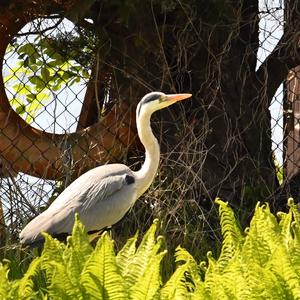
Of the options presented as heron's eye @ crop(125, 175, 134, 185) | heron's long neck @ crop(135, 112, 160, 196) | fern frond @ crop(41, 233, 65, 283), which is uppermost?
heron's long neck @ crop(135, 112, 160, 196)

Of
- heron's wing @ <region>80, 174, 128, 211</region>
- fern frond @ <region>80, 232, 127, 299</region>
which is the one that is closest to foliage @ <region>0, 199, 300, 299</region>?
fern frond @ <region>80, 232, 127, 299</region>

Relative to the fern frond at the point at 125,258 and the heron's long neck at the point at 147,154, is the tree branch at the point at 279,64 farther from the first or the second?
the fern frond at the point at 125,258

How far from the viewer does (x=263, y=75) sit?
22.2ft

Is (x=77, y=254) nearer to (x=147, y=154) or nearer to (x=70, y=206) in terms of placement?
(x=70, y=206)

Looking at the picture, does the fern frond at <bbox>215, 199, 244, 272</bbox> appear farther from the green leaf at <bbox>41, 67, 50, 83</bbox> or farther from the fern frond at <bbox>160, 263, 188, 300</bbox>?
the green leaf at <bbox>41, 67, 50, 83</bbox>

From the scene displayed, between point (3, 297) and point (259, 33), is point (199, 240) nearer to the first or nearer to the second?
point (259, 33)

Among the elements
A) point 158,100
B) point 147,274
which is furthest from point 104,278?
point 158,100

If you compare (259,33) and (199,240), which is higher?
(259,33)

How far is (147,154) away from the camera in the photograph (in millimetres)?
6230

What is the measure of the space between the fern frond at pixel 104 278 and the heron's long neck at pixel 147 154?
3448 mm

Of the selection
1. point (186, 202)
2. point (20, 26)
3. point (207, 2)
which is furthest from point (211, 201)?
point (20, 26)

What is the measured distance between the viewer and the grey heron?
19.2ft

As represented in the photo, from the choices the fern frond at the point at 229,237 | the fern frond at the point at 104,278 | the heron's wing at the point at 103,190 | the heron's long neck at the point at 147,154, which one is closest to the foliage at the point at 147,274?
the fern frond at the point at 104,278

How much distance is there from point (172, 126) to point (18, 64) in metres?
1.00
